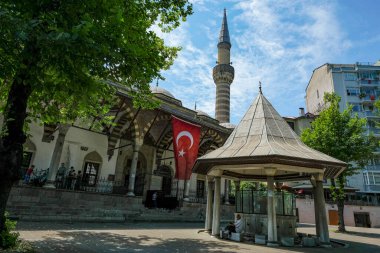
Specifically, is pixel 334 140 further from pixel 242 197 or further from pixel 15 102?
pixel 15 102

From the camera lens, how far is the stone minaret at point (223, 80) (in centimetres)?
3392

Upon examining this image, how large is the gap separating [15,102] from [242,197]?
8312 millimetres

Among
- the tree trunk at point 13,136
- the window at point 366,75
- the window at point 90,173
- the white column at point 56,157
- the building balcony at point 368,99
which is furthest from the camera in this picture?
the window at point 366,75

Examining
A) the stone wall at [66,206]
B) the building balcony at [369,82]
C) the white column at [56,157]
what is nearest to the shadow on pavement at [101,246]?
the stone wall at [66,206]

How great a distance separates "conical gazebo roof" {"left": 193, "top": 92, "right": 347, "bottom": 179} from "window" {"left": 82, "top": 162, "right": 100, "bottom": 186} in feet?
34.1

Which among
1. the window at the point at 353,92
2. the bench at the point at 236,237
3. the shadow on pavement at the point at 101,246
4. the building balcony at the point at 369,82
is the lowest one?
the shadow on pavement at the point at 101,246

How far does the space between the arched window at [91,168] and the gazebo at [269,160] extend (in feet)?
33.6

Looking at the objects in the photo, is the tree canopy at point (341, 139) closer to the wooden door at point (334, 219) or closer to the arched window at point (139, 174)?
the wooden door at point (334, 219)

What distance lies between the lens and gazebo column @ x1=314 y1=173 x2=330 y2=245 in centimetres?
879

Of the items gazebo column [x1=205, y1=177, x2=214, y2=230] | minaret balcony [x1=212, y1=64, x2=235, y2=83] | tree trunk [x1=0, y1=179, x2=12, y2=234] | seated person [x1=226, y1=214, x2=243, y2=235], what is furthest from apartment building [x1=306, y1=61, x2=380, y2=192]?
tree trunk [x1=0, y1=179, x2=12, y2=234]

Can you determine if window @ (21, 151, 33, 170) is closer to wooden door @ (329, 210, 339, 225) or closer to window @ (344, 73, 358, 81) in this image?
wooden door @ (329, 210, 339, 225)

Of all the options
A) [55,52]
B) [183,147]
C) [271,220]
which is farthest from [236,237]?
[183,147]

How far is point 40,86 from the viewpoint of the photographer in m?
4.81

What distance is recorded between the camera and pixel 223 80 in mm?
35219
